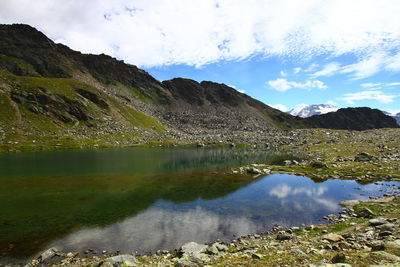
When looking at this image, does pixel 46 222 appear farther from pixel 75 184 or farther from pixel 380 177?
pixel 380 177

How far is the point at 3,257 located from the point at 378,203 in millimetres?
44330

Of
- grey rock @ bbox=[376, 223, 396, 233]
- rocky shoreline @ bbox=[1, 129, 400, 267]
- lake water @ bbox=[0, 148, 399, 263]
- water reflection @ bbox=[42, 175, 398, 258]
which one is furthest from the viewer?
lake water @ bbox=[0, 148, 399, 263]

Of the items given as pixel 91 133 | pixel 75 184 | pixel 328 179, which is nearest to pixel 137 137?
pixel 91 133

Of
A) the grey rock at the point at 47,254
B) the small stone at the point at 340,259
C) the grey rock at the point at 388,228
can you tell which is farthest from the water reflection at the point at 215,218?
the small stone at the point at 340,259

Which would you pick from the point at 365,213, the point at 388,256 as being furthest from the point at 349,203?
the point at 388,256

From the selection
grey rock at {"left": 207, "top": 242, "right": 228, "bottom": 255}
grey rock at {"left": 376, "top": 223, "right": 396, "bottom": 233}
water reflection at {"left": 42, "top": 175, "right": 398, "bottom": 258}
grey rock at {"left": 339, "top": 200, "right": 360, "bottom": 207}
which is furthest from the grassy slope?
grey rock at {"left": 376, "top": 223, "right": 396, "bottom": 233}

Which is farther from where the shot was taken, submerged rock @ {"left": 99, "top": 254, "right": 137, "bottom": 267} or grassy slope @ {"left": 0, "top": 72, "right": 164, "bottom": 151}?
grassy slope @ {"left": 0, "top": 72, "right": 164, "bottom": 151}

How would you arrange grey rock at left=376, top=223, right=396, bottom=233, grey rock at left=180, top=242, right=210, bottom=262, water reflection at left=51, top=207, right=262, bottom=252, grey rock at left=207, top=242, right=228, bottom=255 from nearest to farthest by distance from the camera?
grey rock at left=180, top=242, right=210, bottom=262, grey rock at left=207, top=242, right=228, bottom=255, grey rock at left=376, top=223, right=396, bottom=233, water reflection at left=51, top=207, right=262, bottom=252

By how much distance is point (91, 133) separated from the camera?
134750mm

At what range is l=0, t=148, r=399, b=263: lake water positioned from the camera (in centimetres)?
2472

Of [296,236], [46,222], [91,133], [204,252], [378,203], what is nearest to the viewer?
[204,252]

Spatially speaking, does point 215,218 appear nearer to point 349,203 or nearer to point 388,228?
point 388,228

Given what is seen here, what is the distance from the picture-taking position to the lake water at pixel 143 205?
973 inches

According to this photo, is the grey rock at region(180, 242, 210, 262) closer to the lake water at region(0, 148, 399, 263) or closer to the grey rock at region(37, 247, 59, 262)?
the lake water at region(0, 148, 399, 263)
